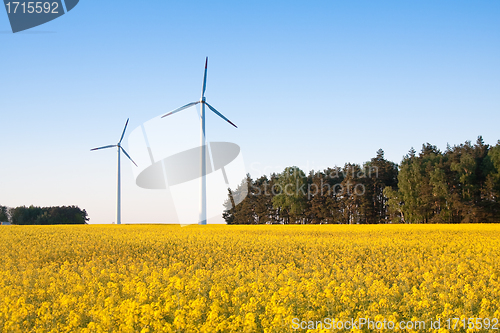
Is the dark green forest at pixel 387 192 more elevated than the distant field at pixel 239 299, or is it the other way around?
the dark green forest at pixel 387 192

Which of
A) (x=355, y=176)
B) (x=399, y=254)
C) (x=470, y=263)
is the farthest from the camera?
(x=355, y=176)

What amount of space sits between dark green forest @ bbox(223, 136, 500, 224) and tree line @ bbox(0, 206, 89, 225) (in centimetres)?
5353

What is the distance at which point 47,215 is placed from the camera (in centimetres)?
13462

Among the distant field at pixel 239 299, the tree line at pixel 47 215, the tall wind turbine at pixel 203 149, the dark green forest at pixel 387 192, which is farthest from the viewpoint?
the tree line at pixel 47 215

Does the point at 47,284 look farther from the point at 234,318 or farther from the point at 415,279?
the point at 415,279

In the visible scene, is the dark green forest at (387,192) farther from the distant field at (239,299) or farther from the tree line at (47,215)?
the distant field at (239,299)

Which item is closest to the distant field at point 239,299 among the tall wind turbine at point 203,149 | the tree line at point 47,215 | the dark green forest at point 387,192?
the tall wind turbine at point 203,149

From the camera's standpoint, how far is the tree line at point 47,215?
134 meters

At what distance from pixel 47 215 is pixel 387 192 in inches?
4136

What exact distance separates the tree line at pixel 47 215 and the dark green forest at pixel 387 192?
53.5 metres

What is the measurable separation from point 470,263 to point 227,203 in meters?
116

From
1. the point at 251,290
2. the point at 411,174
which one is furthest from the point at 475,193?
the point at 251,290

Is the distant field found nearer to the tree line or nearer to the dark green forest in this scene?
the dark green forest

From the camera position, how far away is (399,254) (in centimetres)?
2070
